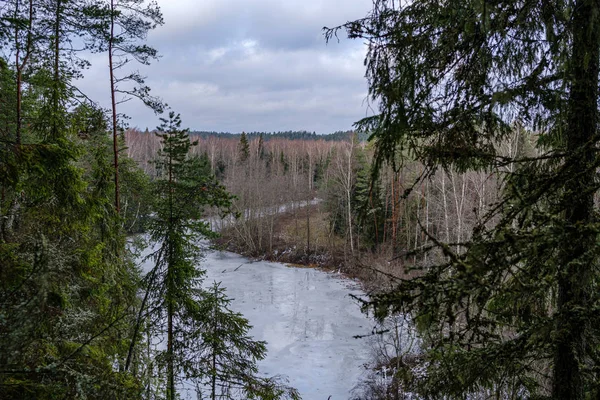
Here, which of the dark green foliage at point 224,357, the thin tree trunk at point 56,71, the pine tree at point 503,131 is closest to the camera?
the pine tree at point 503,131

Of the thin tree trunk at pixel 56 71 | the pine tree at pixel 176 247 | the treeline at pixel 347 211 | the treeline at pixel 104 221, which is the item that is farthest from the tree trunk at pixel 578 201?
the treeline at pixel 347 211

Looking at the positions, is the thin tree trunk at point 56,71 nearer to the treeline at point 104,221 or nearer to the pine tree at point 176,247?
the treeline at point 104,221

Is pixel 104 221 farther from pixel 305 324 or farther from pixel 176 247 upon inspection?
pixel 305 324

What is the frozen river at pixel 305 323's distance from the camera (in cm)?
1229

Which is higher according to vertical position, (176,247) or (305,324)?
(176,247)

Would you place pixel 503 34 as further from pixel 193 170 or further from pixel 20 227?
pixel 193 170

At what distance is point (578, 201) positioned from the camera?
2.13 m

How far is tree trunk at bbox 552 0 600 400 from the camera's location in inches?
74.5

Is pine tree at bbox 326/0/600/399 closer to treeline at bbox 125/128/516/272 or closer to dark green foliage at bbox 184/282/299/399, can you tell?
dark green foliage at bbox 184/282/299/399

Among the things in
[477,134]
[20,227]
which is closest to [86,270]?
→ [20,227]

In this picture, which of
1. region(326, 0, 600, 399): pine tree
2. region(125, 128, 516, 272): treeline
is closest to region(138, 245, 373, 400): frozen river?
region(125, 128, 516, 272): treeline

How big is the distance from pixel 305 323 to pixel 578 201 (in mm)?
15453

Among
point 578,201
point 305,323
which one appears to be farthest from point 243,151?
point 578,201

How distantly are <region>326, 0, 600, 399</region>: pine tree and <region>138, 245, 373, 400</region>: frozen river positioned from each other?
238 inches
